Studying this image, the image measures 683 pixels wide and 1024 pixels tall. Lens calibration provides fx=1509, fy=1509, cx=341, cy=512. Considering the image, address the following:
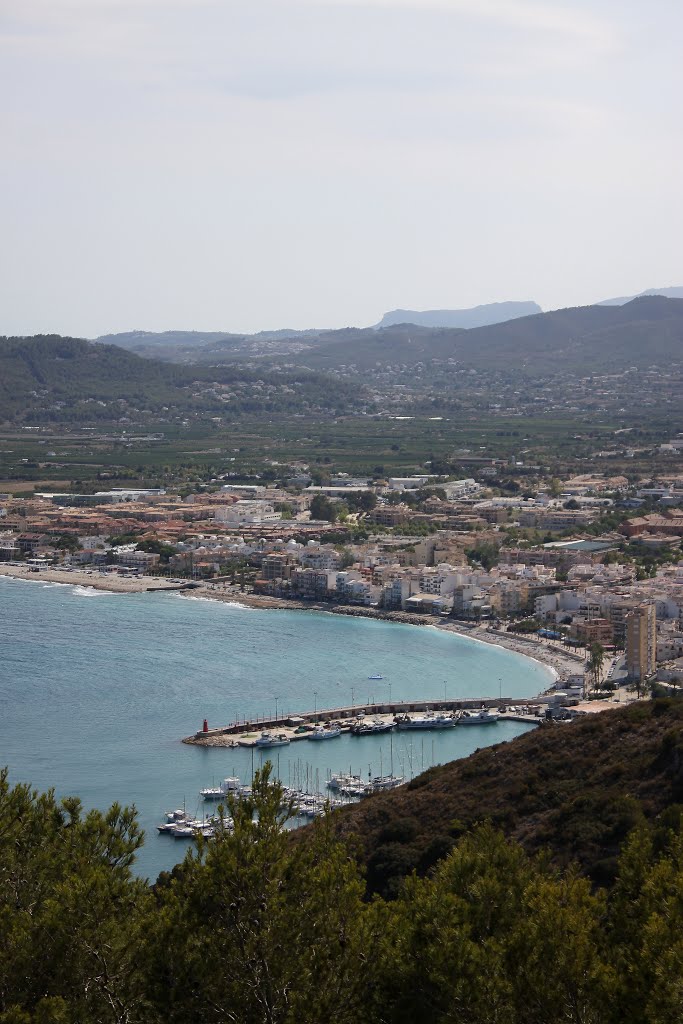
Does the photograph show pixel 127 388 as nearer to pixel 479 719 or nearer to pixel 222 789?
pixel 479 719

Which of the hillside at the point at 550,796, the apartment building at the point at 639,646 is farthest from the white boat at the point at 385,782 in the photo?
the apartment building at the point at 639,646

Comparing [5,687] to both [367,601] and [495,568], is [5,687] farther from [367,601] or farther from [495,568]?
[495,568]

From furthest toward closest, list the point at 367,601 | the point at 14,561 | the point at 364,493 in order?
the point at 364,493 < the point at 14,561 < the point at 367,601

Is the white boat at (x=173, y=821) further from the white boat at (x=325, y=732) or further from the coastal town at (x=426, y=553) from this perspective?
the coastal town at (x=426, y=553)

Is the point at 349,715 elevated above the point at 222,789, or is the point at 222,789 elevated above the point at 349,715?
Answer: the point at 222,789

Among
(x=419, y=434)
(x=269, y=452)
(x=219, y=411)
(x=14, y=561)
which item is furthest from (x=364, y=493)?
(x=219, y=411)

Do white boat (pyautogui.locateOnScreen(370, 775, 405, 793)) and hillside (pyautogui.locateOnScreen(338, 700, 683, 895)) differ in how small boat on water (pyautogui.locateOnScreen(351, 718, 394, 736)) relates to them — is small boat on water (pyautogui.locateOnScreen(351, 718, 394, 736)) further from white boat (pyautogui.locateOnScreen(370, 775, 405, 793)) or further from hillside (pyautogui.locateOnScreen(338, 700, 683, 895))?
hillside (pyautogui.locateOnScreen(338, 700, 683, 895))

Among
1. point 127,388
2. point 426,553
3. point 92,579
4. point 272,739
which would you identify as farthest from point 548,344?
point 272,739
